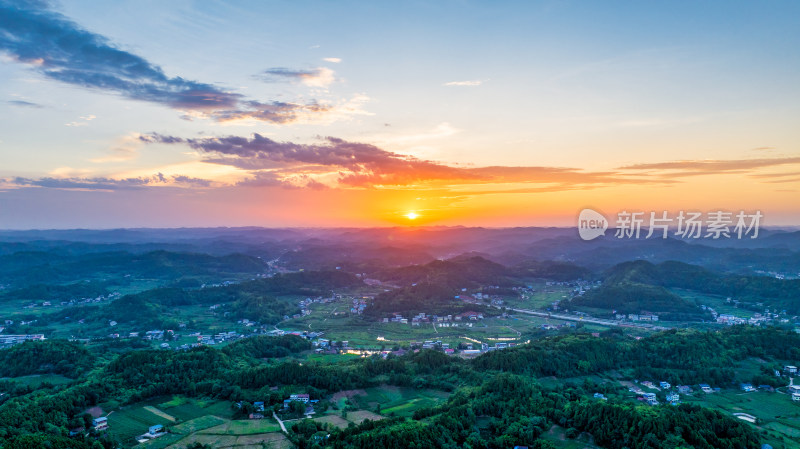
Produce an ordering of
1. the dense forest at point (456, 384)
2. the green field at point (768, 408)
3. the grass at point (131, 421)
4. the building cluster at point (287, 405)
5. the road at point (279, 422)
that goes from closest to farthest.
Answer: the dense forest at point (456, 384) < the green field at point (768, 408) < the grass at point (131, 421) < the road at point (279, 422) < the building cluster at point (287, 405)

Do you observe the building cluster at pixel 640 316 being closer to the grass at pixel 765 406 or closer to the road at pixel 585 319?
the road at pixel 585 319

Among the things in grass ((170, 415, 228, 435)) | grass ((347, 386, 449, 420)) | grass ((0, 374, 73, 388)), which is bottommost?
grass ((347, 386, 449, 420))

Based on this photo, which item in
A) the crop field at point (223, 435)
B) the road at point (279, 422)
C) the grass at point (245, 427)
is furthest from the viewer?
the road at point (279, 422)

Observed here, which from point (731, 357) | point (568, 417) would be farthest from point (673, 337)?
point (568, 417)

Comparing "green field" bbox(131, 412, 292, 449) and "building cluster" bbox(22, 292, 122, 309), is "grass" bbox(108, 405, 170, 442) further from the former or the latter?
"building cluster" bbox(22, 292, 122, 309)

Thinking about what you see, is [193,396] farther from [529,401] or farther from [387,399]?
[529,401]

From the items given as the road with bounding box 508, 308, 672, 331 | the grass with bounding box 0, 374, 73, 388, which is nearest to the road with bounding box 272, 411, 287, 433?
the grass with bounding box 0, 374, 73, 388

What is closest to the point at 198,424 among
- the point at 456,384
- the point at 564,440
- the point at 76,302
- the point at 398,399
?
the point at 398,399

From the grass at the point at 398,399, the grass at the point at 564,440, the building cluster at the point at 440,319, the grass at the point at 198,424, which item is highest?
the grass at the point at 564,440

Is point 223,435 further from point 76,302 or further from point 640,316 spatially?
point 76,302

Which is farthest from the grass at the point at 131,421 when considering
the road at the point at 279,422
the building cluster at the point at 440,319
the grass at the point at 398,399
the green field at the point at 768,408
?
the building cluster at the point at 440,319

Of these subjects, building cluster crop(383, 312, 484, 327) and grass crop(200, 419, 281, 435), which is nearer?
grass crop(200, 419, 281, 435)
